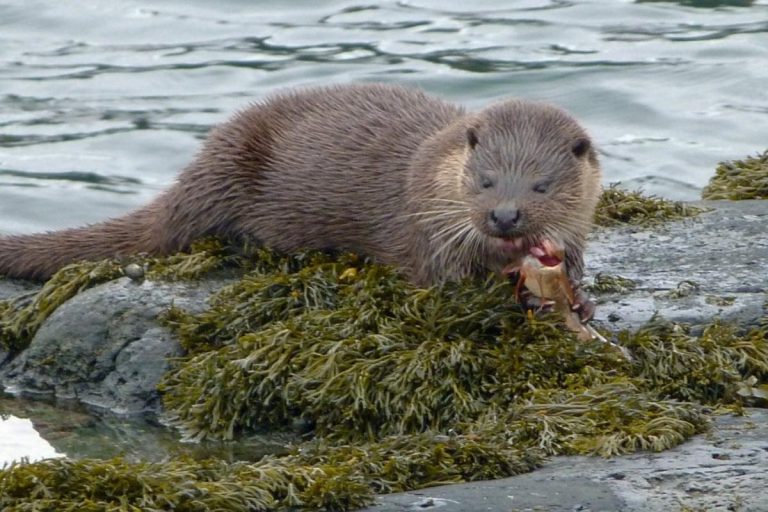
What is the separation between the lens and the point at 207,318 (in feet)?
16.4

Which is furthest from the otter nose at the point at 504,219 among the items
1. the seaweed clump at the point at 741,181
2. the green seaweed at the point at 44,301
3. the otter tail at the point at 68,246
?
the seaweed clump at the point at 741,181

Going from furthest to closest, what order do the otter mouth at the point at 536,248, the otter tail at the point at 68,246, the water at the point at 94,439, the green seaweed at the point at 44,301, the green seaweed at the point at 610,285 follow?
the otter tail at the point at 68,246
the green seaweed at the point at 44,301
the green seaweed at the point at 610,285
the otter mouth at the point at 536,248
the water at the point at 94,439

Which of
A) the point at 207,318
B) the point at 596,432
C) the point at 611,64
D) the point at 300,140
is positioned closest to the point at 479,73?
the point at 611,64

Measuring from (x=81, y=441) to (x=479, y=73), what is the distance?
23.7 feet

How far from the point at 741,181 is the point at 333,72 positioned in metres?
5.11

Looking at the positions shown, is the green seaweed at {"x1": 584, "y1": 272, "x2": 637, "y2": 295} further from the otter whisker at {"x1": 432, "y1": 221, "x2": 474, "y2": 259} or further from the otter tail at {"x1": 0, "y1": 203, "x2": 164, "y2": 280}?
the otter tail at {"x1": 0, "y1": 203, "x2": 164, "y2": 280}

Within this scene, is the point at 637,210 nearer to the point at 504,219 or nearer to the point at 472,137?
the point at 472,137

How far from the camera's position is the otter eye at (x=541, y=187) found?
4.90 metres

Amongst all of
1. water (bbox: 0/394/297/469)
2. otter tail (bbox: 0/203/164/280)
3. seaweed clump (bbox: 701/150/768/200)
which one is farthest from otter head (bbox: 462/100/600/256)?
seaweed clump (bbox: 701/150/768/200)

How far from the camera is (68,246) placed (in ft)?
19.4

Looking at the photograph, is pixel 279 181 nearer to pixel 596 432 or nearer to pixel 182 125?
pixel 596 432

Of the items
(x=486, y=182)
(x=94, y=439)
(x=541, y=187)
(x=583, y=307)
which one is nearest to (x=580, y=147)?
(x=541, y=187)

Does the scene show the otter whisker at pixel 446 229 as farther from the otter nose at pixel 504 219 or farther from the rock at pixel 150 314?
the rock at pixel 150 314

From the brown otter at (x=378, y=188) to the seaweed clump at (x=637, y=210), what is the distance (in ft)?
2.46
